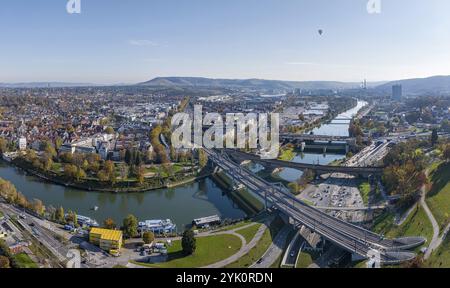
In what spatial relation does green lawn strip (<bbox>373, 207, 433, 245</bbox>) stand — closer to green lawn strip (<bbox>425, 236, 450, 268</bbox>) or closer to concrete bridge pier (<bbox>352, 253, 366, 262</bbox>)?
green lawn strip (<bbox>425, 236, 450, 268</bbox>)

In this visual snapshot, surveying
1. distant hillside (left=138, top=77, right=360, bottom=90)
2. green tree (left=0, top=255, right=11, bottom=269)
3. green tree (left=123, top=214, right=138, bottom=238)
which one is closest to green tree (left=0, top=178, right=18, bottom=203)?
green tree (left=123, top=214, right=138, bottom=238)

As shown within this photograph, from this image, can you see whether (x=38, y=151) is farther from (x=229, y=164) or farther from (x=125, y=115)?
(x=125, y=115)

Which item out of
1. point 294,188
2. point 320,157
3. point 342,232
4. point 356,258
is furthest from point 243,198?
point 320,157

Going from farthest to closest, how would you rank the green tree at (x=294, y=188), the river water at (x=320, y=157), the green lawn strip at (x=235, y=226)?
the river water at (x=320, y=157)
the green tree at (x=294, y=188)
the green lawn strip at (x=235, y=226)

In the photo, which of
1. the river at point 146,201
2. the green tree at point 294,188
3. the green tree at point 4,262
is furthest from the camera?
the green tree at point 294,188

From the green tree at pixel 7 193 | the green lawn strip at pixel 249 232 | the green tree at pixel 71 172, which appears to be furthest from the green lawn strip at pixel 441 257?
the green tree at pixel 71 172

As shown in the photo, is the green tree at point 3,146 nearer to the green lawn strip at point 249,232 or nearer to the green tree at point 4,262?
the green tree at point 4,262

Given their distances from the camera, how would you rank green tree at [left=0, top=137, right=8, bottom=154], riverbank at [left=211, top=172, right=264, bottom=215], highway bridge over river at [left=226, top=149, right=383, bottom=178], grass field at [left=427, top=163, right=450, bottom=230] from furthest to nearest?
green tree at [left=0, top=137, right=8, bottom=154], highway bridge over river at [left=226, top=149, right=383, bottom=178], riverbank at [left=211, top=172, right=264, bottom=215], grass field at [left=427, top=163, right=450, bottom=230]
